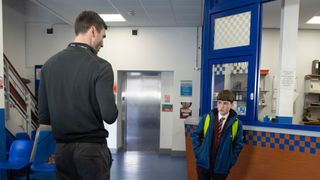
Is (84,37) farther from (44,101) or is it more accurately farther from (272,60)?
(272,60)

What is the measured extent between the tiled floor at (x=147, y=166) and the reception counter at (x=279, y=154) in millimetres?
1767

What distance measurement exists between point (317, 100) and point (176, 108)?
3.69 m

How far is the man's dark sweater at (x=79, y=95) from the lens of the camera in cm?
118

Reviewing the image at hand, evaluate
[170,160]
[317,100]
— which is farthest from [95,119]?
[317,100]

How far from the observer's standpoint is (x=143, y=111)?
6.99 metres

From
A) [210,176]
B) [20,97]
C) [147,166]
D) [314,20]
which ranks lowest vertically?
[147,166]

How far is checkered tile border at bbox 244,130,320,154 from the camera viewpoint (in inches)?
111

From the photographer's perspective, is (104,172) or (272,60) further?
(272,60)

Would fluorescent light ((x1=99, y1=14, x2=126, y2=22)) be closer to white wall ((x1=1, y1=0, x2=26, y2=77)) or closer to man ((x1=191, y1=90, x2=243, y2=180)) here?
white wall ((x1=1, y1=0, x2=26, y2=77))

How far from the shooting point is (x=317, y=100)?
254 inches

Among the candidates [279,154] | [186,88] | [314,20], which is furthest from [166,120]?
[314,20]

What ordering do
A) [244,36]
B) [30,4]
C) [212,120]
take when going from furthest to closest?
1. [30,4]
2. [244,36]
3. [212,120]

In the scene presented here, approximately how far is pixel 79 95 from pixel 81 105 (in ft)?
0.16

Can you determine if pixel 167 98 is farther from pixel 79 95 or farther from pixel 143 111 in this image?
pixel 79 95
